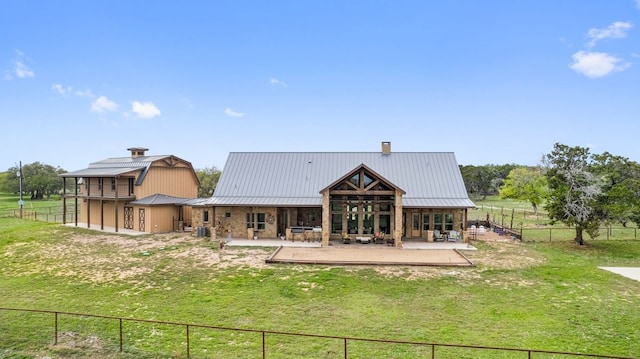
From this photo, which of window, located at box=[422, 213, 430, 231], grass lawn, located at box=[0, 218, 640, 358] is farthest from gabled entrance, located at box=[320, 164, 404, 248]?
grass lawn, located at box=[0, 218, 640, 358]

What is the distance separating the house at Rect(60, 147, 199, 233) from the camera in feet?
86.3

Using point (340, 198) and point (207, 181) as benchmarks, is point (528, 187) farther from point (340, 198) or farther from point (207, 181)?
point (207, 181)

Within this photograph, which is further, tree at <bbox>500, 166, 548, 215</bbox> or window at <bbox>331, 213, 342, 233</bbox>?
tree at <bbox>500, 166, 548, 215</bbox>

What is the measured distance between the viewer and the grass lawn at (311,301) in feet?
30.2

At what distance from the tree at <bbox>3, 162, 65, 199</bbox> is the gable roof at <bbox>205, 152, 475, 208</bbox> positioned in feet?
175

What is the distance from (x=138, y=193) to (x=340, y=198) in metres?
15.2

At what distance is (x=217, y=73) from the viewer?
38062 mm

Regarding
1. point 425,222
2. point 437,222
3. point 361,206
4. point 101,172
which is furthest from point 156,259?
point 437,222

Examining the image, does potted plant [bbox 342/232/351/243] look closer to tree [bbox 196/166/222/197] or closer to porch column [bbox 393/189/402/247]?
porch column [bbox 393/189/402/247]

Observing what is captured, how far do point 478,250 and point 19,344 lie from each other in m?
19.4

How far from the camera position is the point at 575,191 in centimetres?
2088

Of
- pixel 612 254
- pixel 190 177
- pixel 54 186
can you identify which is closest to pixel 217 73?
pixel 190 177

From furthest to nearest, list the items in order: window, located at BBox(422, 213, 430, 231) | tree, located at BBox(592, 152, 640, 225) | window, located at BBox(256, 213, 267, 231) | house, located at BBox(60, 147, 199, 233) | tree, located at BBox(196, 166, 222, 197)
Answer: tree, located at BBox(196, 166, 222, 197) < house, located at BBox(60, 147, 199, 233) < window, located at BBox(256, 213, 267, 231) < window, located at BBox(422, 213, 430, 231) < tree, located at BBox(592, 152, 640, 225)

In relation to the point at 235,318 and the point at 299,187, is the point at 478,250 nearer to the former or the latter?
the point at 299,187
